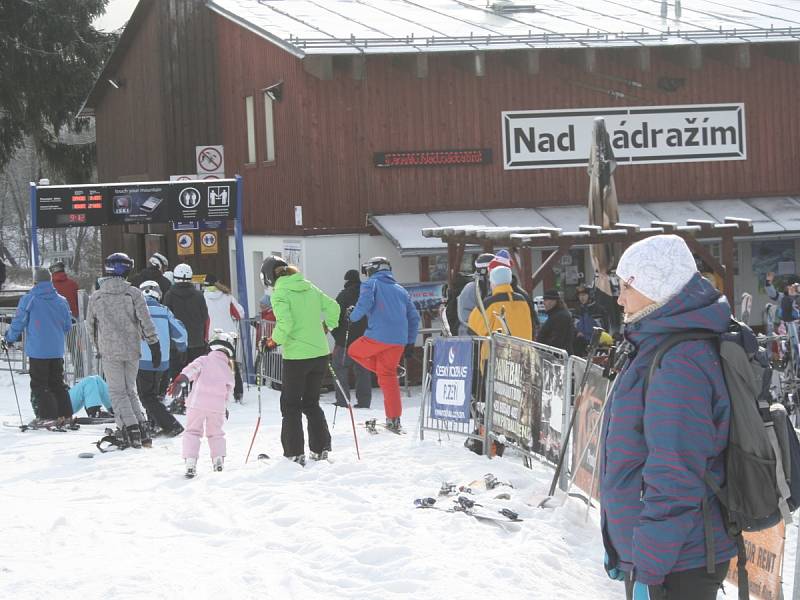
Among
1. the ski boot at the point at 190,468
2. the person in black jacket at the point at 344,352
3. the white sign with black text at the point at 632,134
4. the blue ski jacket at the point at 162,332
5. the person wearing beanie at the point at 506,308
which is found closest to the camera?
the ski boot at the point at 190,468

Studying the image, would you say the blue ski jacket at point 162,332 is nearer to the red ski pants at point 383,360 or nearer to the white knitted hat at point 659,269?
the red ski pants at point 383,360

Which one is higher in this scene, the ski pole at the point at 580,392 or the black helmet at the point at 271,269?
the black helmet at the point at 271,269

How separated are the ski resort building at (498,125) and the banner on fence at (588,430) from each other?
1100cm

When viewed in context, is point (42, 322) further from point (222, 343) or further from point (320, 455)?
point (320, 455)

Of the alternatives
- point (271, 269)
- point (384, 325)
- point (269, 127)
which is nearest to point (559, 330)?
point (384, 325)

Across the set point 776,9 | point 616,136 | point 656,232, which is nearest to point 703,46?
point 616,136

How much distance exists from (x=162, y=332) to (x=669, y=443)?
9438 millimetres

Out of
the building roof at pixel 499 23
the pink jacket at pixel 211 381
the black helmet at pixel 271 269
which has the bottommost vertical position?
the pink jacket at pixel 211 381

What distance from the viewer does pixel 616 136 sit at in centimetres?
2184

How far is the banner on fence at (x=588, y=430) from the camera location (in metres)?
8.20

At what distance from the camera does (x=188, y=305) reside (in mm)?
15492

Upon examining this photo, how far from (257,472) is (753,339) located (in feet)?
21.5

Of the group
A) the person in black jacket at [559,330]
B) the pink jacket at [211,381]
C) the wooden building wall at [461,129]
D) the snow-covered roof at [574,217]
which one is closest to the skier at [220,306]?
the snow-covered roof at [574,217]

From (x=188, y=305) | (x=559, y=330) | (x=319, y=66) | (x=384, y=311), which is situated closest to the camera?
(x=384, y=311)
